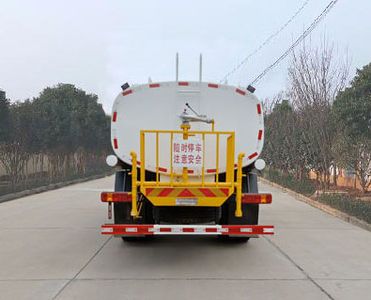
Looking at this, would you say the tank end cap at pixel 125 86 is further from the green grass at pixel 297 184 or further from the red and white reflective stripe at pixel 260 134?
the green grass at pixel 297 184

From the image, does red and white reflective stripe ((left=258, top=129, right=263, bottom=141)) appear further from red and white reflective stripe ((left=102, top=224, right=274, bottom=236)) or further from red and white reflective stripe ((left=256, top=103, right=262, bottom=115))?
red and white reflective stripe ((left=102, top=224, right=274, bottom=236))

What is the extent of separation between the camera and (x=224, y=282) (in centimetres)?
617

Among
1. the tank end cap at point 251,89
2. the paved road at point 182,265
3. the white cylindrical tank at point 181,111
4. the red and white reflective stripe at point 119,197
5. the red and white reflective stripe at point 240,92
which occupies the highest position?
the tank end cap at point 251,89

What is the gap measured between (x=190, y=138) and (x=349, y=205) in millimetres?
8025

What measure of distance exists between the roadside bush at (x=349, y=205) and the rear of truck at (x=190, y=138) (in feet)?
16.2

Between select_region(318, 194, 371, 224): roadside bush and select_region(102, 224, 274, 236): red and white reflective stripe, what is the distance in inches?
204

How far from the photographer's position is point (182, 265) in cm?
715

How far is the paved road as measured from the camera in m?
5.78

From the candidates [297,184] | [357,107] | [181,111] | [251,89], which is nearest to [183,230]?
[181,111]

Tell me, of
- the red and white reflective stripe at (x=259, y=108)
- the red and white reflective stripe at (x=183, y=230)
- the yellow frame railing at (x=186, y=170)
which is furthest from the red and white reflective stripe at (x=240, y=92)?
the red and white reflective stripe at (x=183, y=230)

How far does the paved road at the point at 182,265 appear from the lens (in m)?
5.78

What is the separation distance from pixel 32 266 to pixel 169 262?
77.4 inches

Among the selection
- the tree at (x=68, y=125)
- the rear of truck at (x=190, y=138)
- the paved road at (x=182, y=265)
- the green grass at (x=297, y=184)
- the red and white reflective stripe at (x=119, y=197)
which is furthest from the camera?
the tree at (x=68, y=125)

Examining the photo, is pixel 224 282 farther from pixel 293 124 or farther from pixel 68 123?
pixel 68 123
